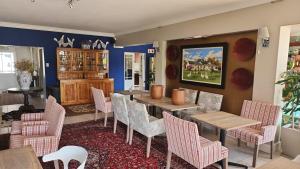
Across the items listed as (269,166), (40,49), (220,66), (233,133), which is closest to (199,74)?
(220,66)

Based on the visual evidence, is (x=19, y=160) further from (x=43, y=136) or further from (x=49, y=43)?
(x=49, y=43)

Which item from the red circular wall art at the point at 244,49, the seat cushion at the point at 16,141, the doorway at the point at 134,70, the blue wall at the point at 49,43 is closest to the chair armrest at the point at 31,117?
the seat cushion at the point at 16,141

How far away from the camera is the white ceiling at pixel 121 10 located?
3715 millimetres

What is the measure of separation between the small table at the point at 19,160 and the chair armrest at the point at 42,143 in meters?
0.62

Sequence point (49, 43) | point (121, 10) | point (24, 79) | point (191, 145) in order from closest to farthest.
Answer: point (191, 145), point (121, 10), point (24, 79), point (49, 43)

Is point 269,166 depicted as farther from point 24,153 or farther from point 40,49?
point 40,49

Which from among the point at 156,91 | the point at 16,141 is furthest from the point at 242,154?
the point at 16,141

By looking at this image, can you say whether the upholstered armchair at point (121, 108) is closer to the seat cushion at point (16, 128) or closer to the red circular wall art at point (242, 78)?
the seat cushion at point (16, 128)

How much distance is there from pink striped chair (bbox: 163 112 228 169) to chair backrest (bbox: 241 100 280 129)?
1.23 metres

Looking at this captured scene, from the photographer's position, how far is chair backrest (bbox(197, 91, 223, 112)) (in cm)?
415

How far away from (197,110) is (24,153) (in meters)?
3.18

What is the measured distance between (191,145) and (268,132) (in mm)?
1485

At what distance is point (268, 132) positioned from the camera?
304 cm

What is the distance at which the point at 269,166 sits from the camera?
1.70 metres
